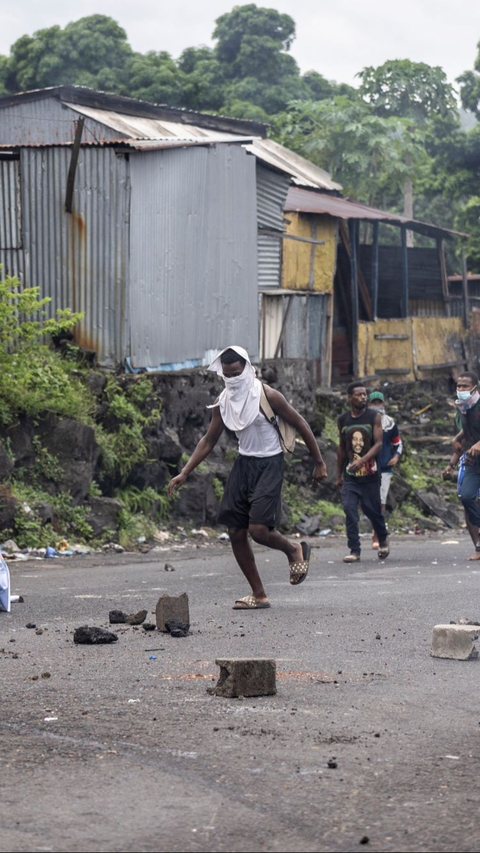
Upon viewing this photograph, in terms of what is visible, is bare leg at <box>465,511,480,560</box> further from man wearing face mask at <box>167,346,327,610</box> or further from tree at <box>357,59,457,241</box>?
tree at <box>357,59,457,241</box>

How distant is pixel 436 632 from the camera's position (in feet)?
23.4

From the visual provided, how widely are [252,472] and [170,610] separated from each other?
166 cm

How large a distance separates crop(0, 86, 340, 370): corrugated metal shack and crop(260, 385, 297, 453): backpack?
28.5 ft

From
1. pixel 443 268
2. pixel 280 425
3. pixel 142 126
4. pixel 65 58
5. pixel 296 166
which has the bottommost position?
pixel 280 425

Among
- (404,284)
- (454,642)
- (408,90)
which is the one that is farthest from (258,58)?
(454,642)

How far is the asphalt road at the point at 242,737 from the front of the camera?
13.0 ft

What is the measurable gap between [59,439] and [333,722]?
10.8 m

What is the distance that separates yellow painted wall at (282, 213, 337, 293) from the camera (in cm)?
2653

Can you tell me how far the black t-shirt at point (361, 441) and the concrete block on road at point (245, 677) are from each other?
24.5 feet

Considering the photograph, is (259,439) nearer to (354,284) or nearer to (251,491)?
(251,491)

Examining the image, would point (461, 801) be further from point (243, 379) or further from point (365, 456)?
point (365, 456)

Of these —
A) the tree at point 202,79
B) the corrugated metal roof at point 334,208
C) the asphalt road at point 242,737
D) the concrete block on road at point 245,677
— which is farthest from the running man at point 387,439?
the tree at point 202,79

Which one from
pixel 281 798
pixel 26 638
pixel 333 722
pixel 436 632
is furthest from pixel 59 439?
pixel 281 798

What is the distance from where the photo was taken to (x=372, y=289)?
99.1ft
